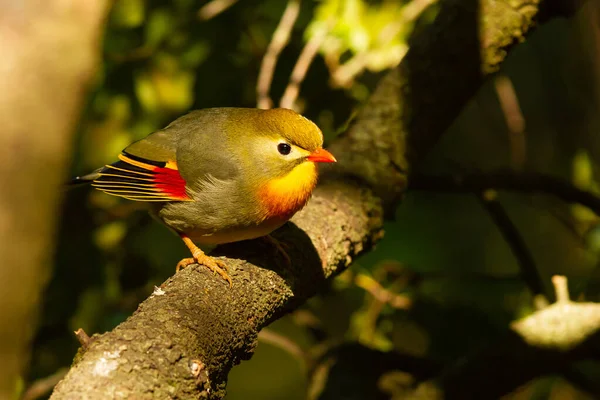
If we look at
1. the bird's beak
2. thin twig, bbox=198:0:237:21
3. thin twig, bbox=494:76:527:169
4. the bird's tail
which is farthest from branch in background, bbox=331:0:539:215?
thin twig, bbox=494:76:527:169

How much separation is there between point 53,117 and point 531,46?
6390 millimetres

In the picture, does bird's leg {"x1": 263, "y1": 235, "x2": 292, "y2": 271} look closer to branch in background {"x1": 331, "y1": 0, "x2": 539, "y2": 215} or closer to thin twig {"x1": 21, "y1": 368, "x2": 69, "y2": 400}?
branch in background {"x1": 331, "y1": 0, "x2": 539, "y2": 215}

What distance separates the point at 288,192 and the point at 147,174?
0.64 metres

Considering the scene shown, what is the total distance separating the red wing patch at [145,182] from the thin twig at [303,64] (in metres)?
1.17

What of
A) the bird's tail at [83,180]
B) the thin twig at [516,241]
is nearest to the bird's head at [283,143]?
the bird's tail at [83,180]

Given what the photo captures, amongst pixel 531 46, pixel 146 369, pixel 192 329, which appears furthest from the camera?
pixel 531 46

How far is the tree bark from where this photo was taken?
1616 millimetres

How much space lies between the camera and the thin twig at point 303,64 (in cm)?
427

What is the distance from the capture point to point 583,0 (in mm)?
3555

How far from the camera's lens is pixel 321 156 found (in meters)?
3.12

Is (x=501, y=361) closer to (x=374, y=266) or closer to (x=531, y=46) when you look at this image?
(x=374, y=266)

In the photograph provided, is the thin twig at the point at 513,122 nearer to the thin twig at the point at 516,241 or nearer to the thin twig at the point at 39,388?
the thin twig at the point at 516,241

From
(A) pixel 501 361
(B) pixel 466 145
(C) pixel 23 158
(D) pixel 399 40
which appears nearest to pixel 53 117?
(C) pixel 23 158

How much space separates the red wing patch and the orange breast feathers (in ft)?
1.22
